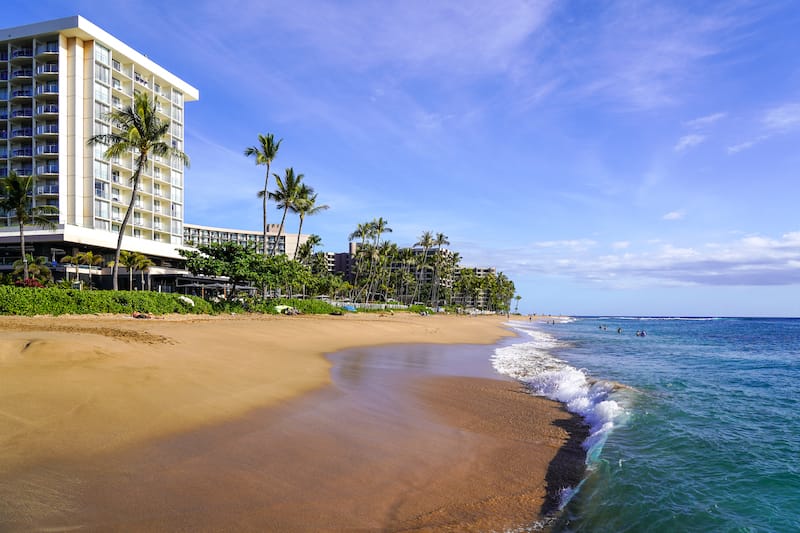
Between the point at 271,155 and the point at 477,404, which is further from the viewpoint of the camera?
the point at 271,155

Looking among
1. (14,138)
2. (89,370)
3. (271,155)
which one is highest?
(14,138)

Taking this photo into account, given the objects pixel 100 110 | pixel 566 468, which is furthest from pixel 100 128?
pixel 566 468

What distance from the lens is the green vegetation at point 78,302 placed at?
19.7 m

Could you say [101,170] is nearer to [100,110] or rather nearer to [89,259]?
[100,110]

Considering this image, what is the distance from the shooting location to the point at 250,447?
684 cm

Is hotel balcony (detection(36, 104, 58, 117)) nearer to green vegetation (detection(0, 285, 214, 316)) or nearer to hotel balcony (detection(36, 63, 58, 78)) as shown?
hotel balcony (detection(36, 63, 58, 78))

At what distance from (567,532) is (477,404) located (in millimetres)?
5928

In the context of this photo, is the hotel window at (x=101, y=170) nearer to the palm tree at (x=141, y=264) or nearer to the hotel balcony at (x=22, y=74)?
the hotel balcony at (x=22, y=74)

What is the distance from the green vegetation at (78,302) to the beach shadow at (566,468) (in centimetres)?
2236

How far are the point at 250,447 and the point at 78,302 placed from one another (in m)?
20.1

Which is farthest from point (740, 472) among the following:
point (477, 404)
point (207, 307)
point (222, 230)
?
point (222, 230)

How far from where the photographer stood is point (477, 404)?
11055mm

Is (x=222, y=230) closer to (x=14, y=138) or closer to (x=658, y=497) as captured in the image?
(x=14, y=138)

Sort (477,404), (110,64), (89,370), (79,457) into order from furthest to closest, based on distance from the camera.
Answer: (110,64)
(477,404)
(89,370)
(79,457)
